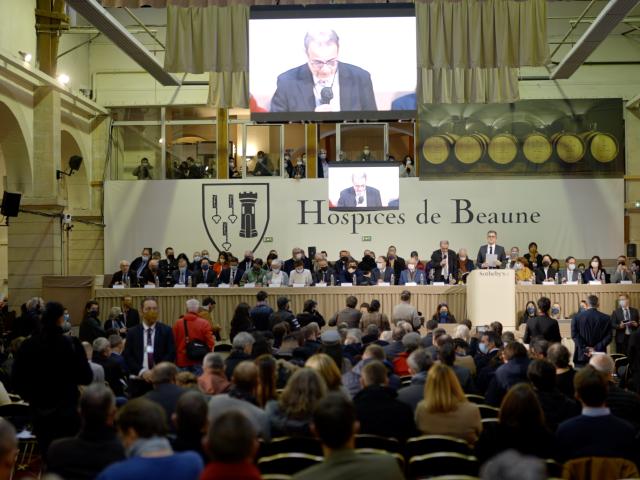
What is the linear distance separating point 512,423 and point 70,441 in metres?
2.25

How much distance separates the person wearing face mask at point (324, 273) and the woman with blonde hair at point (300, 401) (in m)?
10.5

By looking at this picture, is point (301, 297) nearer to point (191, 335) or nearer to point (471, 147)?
point (191, 335)

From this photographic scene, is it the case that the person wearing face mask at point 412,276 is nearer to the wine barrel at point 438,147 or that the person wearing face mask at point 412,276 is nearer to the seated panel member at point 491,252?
the seated panel member at point 491,252

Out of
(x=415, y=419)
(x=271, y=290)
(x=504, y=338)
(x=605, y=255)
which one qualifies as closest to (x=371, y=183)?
(x=271, y=290)

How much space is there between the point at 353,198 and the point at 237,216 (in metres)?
3.78

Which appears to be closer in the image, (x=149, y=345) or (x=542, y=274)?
(x=149, y=345)

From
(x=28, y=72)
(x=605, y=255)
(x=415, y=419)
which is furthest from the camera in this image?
(x=605, y=255)

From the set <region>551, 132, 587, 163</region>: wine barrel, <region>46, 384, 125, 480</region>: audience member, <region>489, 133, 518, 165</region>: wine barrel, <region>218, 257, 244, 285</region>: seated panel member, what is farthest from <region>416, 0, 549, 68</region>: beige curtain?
<region>46, 384, 125, 480</region>: audience member

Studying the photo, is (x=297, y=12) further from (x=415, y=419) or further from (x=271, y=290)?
(x=415, y=419)

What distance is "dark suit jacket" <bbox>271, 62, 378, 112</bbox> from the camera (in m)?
14.2

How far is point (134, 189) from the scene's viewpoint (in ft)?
68.7

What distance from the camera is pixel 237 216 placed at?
67.2 feet

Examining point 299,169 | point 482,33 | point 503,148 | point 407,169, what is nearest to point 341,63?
point 482,33

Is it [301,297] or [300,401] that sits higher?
[301,297]
